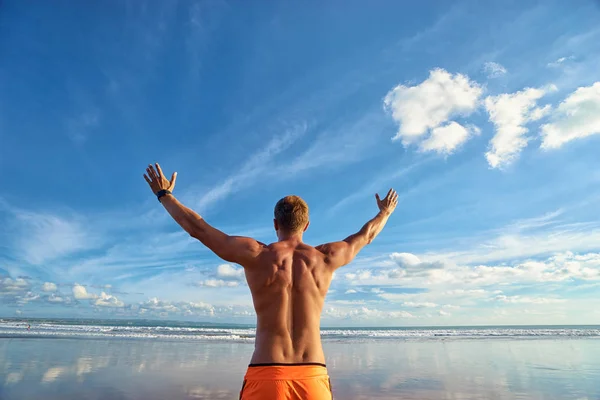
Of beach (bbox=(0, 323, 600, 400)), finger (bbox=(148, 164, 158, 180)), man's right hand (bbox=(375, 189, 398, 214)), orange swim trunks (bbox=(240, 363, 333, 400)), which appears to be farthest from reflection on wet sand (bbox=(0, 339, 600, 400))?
finger (bbox=(148, 164, 158, 180))

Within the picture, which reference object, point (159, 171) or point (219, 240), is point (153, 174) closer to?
point (159, 171)

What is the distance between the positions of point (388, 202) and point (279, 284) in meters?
1.49

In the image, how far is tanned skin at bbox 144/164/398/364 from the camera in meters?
2.40

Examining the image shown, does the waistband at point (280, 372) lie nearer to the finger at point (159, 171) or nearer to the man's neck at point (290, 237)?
the man's neck at point (290, 237)

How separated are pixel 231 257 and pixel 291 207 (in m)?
0.51

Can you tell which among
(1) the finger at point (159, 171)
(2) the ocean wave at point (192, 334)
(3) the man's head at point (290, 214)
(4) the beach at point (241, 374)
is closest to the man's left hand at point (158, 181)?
(1) the finger at point (159, 171)

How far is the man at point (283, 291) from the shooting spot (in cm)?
233

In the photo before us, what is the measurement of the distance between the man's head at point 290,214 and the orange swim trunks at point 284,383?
0.82 m

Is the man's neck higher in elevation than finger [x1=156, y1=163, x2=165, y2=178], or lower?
lower

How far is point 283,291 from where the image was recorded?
248cm

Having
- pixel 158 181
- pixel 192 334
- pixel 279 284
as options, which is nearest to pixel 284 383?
pixel 279 284

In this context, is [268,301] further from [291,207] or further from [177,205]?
[177,205]

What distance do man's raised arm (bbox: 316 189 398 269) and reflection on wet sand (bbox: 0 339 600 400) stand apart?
5.18 m

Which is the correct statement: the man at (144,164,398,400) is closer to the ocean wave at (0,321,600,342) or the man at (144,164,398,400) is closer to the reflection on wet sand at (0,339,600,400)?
the reflection on wet sand at (0,339,600,400)
